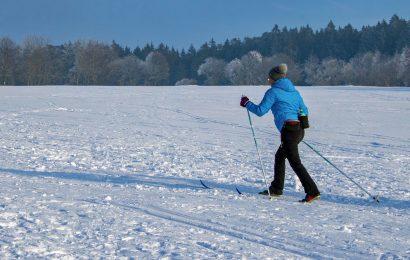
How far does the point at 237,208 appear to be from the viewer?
6500 millimetres

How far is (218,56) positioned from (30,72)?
60381 millimetres

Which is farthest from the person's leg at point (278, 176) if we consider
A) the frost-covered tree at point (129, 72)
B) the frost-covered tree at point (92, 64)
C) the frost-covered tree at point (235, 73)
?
the frost-covered tree at point (235, 73)

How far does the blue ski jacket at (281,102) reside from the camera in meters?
7.06

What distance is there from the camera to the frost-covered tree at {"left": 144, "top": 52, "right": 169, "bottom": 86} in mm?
113750

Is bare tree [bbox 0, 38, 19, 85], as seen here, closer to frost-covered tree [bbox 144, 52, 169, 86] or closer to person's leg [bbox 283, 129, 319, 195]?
frost-covered tree [bbox 144, 52, 169, 86]

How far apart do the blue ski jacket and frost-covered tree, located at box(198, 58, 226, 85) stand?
109962mm

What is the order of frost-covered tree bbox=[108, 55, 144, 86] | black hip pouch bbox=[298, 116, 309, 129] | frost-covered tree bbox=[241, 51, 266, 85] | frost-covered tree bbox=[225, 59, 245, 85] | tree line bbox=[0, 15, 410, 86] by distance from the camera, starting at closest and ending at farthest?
black hip pouch bbox=[298, 116, 309, 129], tree line bbox=[0, 15, 410, 86], frost-covered tree bbox=[241, 51, 266, 85], frost-covered tree bbox=[108, 55, 144, 86], frost-covered tree bbox=[225, 59, 245, 85]

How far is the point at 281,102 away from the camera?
707 centimetres

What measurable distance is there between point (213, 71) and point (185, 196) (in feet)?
374

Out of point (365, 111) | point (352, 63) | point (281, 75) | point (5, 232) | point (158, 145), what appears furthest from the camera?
point (352, 63)

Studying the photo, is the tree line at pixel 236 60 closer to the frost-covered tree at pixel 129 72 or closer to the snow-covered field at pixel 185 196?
the frost-covered tree at pixel 129 72

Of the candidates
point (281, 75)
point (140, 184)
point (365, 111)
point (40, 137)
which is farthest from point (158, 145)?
point (365, 111)

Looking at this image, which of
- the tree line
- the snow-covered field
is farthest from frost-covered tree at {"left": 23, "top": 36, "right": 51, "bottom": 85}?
the snow-covered field

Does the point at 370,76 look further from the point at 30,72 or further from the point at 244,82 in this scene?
the point at 30,72
